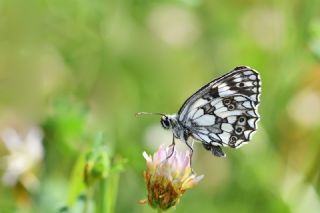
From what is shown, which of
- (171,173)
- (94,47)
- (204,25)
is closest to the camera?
(171,173)

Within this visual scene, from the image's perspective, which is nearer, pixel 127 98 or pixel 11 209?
pixel 11 209

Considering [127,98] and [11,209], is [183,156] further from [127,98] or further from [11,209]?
[127,98]

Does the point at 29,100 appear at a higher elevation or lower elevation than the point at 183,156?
lower

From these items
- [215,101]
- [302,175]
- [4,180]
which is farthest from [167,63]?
[215,101]

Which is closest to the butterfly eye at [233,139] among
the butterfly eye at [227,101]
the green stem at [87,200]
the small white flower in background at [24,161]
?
the butterfly eye at [227,101]

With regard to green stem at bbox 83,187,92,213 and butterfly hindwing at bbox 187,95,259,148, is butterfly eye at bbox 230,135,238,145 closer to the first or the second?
butterfly hindwing at bbox 187,95,259,148

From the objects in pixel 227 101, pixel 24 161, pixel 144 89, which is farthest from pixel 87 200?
pixel 144 89
